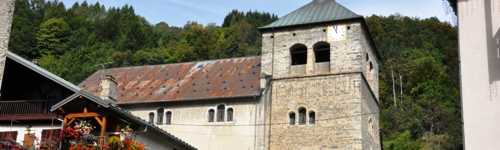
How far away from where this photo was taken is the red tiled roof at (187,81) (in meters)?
34.2

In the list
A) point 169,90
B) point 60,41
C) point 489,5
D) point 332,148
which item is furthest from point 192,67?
point 60,41

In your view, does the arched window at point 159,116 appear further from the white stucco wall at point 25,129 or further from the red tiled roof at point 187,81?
the white stucco wall at point 25,129

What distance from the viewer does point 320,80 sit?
33438 millimetres

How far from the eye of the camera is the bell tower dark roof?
34.1m

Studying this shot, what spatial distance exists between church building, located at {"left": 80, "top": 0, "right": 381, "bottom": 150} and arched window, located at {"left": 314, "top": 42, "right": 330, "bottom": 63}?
0.16 ft

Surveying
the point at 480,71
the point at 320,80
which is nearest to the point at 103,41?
the point at 320,80

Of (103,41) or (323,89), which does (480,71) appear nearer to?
(323,89)

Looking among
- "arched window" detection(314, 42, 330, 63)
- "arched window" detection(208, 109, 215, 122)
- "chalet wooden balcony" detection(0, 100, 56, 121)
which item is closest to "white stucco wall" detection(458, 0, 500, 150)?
"chalet wooden balcony" detection(0, 100, 56, 121)

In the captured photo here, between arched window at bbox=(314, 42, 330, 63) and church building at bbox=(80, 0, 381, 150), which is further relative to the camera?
arched window at bbox=(314, 42, 330, 63)

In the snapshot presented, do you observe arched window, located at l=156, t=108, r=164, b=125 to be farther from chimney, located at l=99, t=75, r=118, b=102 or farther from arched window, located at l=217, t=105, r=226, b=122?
chimney, located at l=99, t=75, r=118, b=102

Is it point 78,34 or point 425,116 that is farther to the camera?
point 78,34

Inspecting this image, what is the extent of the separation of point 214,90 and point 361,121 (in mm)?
7174

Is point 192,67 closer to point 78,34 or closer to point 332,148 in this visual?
point 332,148

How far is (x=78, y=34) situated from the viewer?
76438 millimetres
